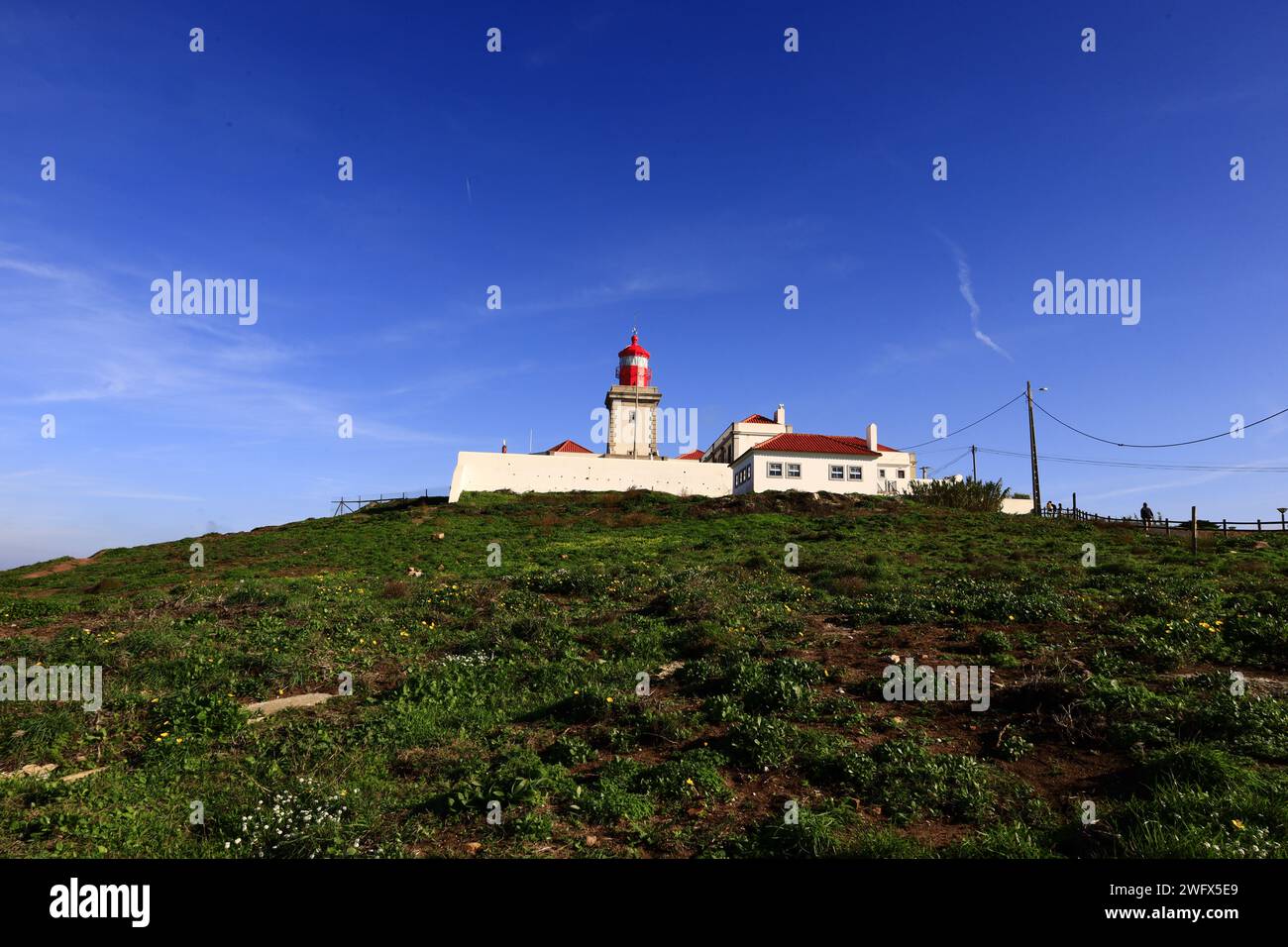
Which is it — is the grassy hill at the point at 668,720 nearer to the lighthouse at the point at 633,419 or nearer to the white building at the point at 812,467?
the white building at the point at 812,467

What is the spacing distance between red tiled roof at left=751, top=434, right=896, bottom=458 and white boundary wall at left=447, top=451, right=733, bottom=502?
5.78 metres

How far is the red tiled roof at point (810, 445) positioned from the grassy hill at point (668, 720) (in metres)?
36.2

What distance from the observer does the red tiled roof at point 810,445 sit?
56.8m

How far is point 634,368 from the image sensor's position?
227 feet

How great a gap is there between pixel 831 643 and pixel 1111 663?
446 cm

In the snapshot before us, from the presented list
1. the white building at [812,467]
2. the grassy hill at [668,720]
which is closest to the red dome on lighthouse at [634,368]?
the white building at [812,467]

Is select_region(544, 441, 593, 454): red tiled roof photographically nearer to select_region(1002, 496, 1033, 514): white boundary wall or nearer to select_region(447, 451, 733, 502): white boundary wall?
select_region(447, 451, 733, 502): white boundary wall

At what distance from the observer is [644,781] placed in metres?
7.95

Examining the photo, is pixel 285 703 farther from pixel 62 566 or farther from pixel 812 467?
pixel 812 467

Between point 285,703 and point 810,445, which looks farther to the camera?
point 810,445

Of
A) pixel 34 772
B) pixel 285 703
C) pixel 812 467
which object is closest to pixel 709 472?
pixel 812 467

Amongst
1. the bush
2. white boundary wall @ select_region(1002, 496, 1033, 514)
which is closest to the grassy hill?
the bush

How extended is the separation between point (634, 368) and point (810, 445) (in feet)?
67.8
